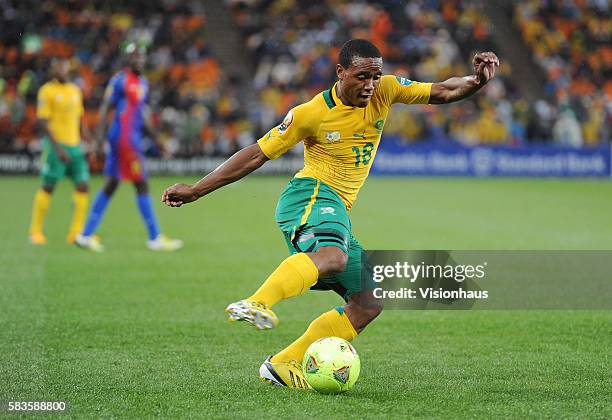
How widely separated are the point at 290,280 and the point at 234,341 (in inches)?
87.0

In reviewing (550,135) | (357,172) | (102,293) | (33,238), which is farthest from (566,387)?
(550,135)

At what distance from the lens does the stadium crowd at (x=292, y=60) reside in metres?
27.3

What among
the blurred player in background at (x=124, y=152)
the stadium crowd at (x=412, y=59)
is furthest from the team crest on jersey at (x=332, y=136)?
the stadium crowd at (x=412, y=59)

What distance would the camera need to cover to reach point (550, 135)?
28.3 metres

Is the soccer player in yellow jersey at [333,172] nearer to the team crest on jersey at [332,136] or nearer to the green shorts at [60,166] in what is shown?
the team crest on jersey at [332,136]

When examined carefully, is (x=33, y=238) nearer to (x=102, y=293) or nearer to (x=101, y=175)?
(x=102, y=293)

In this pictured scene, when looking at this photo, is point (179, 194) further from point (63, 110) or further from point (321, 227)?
point (63, 110)

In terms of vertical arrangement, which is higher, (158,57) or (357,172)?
(158,57)

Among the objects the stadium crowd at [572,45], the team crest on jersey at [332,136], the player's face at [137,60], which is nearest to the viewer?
the team crest on jersey at [332,136]

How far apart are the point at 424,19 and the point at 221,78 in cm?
698

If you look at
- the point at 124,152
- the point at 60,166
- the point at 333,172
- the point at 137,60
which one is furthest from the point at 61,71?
the point at 333,172

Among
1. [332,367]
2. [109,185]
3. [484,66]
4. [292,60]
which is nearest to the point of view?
[332,367]

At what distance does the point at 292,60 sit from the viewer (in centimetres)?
2977

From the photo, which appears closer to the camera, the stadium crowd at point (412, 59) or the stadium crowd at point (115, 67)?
the stadium crowd at point (115, 67)
